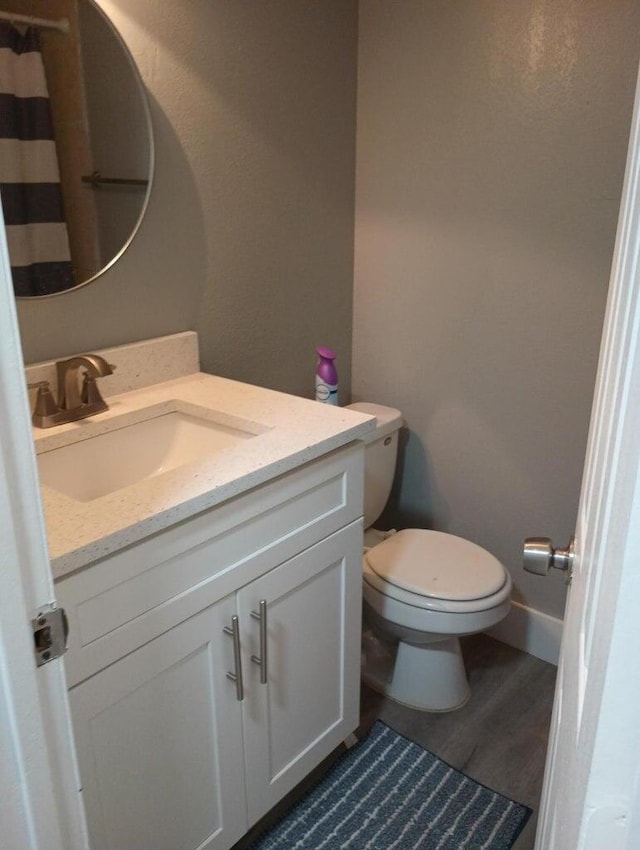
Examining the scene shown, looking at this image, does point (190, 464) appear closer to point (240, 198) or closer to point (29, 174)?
point (29, 174)

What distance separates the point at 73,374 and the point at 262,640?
2.20 feet

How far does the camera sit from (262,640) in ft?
4.56

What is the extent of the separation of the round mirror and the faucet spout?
0.15m

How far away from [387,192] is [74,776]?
1.76m

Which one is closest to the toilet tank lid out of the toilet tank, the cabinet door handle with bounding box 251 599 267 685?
the toilet tank

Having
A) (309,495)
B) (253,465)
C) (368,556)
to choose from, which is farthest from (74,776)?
(368,556)

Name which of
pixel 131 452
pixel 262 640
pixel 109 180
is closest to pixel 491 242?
pixel 109 180

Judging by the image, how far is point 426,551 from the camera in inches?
77.1

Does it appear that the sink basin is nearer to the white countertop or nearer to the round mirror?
the white countertop

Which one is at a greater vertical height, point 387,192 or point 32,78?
point 32,78

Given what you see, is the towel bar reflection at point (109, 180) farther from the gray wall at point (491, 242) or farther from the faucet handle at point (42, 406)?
the gray wall at point (491, 242)

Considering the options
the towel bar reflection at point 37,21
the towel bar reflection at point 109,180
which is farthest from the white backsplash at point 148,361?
the towel bar reflection at point 37,21

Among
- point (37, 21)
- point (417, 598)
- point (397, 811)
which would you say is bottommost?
point (397, 811)

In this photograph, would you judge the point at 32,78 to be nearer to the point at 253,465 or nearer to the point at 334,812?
the point at 253,465
